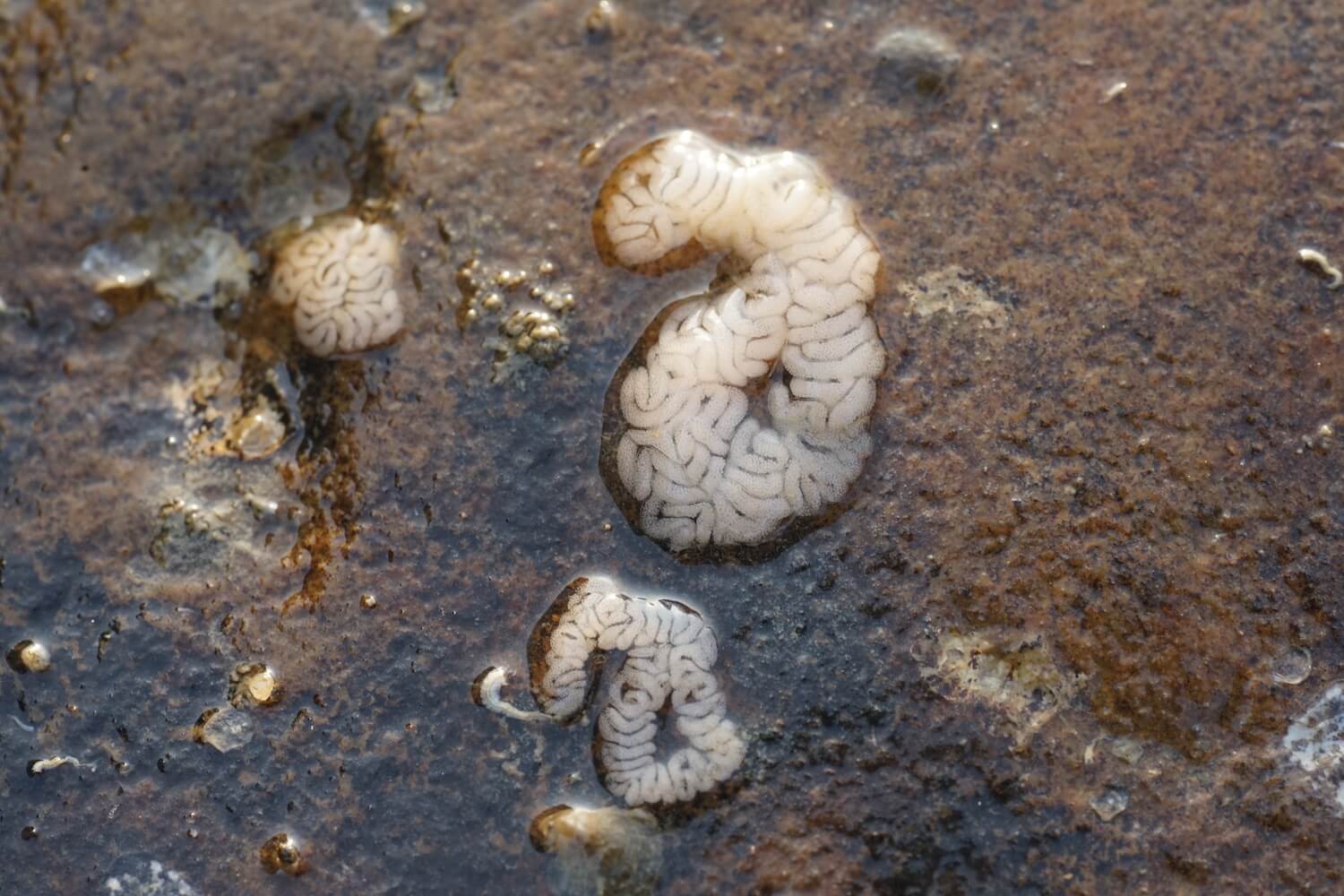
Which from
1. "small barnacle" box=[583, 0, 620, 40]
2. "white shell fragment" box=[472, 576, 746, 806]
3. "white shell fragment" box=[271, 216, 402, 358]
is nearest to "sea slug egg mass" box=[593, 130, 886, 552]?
"white shell fragment" box=[472, 576, 746, 806]

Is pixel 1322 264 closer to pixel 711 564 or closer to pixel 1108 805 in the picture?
pixel 1108 805

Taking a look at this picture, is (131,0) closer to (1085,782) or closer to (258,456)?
(258,456)

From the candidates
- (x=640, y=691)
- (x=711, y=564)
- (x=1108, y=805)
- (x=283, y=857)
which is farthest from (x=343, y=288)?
(x=1108, y=805)

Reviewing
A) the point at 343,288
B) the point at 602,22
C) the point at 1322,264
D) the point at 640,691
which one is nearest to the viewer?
the point at 640,691

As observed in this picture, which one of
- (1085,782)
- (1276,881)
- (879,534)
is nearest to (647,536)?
(879,534)

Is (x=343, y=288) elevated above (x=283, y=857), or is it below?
above

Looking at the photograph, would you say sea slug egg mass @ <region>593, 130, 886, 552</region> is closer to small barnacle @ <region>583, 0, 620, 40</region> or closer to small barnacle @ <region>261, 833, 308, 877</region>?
small barnacle @ <region>583, 0, 620, 40</region>

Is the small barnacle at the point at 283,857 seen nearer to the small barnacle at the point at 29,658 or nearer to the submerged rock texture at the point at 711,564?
the submerged rock texture at the point at 711,564
